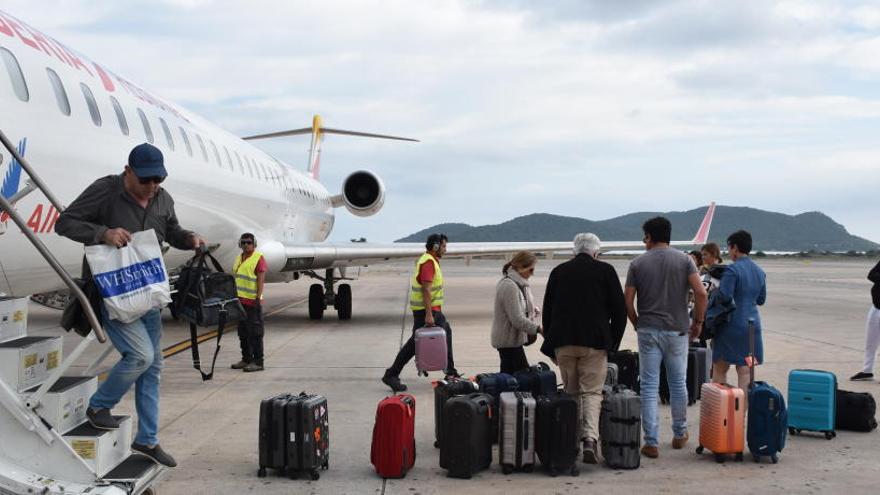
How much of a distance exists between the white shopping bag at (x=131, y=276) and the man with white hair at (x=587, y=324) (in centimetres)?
290

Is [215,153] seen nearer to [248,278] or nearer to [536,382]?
[248,278]

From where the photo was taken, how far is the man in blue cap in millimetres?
4570

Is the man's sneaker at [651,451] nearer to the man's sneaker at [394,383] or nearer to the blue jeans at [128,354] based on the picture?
the man's sneaker at [394,383]

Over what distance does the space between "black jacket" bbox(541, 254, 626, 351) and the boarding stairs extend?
307 centimetres

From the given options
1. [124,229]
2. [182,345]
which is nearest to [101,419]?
[124,229]

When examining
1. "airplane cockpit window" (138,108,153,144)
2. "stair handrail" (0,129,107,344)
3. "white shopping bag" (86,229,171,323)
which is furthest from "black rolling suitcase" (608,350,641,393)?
"airplane cockpit window" (138,108,153,144)

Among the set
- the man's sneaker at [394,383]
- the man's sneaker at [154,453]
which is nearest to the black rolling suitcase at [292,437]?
the man's sneaker at [154,453]

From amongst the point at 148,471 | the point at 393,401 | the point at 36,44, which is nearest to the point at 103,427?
the point at 148,471

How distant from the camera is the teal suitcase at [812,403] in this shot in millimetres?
6762

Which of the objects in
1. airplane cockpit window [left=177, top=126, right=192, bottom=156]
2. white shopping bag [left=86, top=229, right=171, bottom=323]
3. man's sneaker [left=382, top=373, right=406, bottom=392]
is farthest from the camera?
airplane cockpit window [left=177, top=126, right=192, bottom=156]

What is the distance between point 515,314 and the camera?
7051 millimetres

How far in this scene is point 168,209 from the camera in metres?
5.16

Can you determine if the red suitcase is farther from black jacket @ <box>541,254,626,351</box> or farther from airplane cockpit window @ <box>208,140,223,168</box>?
airplane cockpit window @ <box>208,140,223,168</box>

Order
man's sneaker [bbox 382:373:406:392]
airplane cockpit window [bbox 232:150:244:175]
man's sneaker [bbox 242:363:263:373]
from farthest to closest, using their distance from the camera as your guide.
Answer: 1. airplane cockpit window [bbox 232:150:244:175]
2. man's sneaker [bbox 242:363:263:373]
3. man's sneaker [bbox 382:373:406:392]
